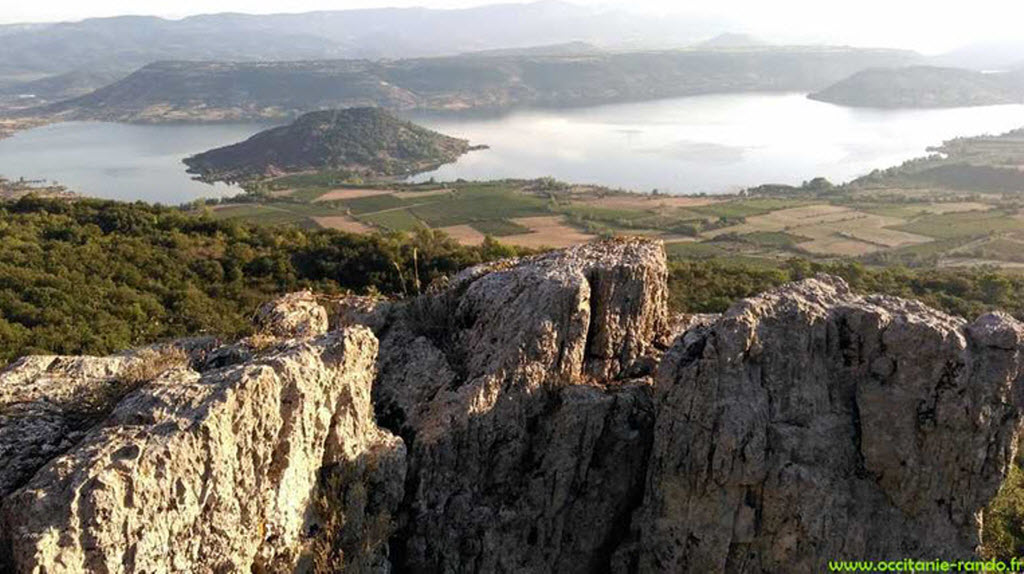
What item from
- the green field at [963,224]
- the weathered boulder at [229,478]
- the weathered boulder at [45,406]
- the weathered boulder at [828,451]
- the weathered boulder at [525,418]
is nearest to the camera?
the weathered boulder at [229,478]

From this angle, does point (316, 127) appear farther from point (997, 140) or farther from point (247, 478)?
point (247, 478)

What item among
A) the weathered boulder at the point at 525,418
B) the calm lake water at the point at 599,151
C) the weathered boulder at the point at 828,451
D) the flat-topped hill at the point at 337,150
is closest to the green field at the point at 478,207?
the calm lake water at the point at 599,151

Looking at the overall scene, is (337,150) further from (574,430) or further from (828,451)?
(828,451)

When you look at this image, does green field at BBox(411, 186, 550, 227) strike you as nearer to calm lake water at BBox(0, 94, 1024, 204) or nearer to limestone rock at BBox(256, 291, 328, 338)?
calm lake water at BBox(0, 94, 1024, 204)

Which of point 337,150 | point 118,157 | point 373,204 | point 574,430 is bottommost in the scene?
point 118,157

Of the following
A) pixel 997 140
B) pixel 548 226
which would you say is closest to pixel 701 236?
pixel 548 226

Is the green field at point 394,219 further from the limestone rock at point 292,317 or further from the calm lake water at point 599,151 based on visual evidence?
the limestone rock at point 292,317

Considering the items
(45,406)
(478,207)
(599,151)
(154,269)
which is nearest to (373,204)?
(478,207)
